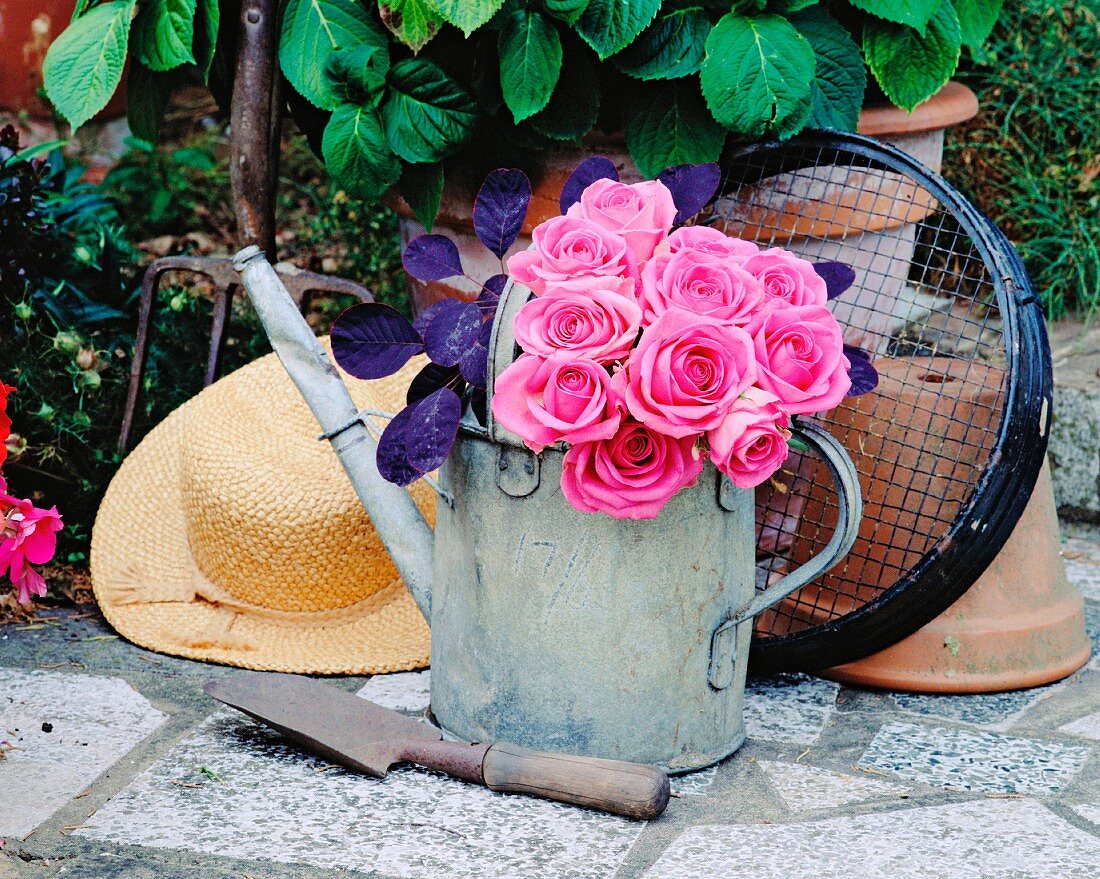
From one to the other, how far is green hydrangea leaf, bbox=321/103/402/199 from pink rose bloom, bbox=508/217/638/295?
73 cm

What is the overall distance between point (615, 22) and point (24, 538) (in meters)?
1.20

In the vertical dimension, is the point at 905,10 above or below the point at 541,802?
above

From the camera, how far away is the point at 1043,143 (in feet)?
10.6

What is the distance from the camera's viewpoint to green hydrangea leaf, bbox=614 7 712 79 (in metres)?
2.03

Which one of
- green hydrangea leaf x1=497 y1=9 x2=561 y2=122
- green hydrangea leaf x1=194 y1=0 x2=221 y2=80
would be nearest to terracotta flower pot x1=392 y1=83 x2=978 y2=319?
green hydrangea leaf x1=497 y1=9 x2=561 y2=122

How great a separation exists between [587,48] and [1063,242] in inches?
62.0

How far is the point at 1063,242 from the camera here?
309 cm

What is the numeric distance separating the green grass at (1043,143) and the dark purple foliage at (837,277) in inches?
63.7

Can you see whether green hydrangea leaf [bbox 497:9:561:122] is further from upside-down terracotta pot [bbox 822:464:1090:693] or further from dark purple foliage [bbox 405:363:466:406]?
upside-down terracotta pot [bbox 822:464:1090:693]

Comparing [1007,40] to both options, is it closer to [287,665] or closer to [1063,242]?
[1063,242]

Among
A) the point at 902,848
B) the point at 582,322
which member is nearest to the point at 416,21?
the point at 582,322

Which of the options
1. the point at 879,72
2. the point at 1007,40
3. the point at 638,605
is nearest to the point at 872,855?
the point at 638,605

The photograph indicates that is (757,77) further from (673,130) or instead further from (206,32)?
(206,32)

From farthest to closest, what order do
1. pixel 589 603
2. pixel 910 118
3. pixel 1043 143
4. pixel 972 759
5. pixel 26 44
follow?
pixel 26 44, pixel 1043 143, pixel 910 118, pixel 972 759, pixel 589 603
